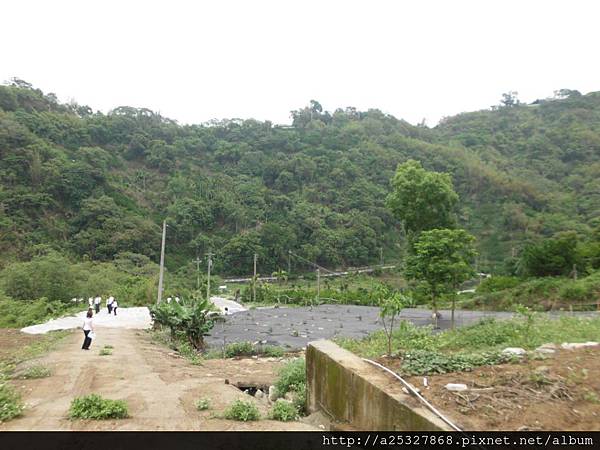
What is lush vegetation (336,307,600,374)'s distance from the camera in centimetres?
Answer: 567

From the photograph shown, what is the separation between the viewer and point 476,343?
8.09 metres

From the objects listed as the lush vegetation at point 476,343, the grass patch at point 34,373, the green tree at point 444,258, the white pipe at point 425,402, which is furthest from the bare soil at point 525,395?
the green tree at point 444,258

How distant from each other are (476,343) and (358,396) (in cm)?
379

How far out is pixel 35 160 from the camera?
53.2 metres

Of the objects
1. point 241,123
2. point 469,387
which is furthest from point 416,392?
point 241,123

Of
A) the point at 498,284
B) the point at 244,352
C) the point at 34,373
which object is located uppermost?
the point at 498,284

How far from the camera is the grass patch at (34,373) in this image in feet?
29.2

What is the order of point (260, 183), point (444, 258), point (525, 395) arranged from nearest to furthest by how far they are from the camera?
point (525, 395)
point (444, 258)
point (260, 183)

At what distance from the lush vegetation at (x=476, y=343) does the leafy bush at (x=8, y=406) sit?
522cm

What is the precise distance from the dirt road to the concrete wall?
0.60 m

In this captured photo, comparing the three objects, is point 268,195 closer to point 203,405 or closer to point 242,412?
point 203,405

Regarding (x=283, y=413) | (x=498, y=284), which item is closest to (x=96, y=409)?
(x=283, y=413)

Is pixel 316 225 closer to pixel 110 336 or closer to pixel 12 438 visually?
pixel 110 336

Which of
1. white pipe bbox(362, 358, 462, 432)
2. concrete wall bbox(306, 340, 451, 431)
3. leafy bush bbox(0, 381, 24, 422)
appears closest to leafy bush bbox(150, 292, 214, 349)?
leafy bush bbox(0, 381, 24, 422)
